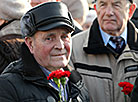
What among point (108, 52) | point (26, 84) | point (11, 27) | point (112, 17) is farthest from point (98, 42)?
point (26, 84)

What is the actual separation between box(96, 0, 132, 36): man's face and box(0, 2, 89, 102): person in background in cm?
105

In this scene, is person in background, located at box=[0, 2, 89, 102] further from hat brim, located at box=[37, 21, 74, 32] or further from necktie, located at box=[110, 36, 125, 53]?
necktie, located at box=[110, 36, 125, 53]

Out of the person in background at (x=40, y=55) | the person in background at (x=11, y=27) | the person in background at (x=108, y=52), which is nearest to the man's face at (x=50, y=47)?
the person in background at (x=40, y=55)

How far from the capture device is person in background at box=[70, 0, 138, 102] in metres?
3.75

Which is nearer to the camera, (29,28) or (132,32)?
(29,28)

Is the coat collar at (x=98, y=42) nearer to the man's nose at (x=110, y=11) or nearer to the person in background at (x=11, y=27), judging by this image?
the man's nose at (x=110, y=11)

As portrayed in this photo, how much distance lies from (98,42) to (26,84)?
1.29 metres

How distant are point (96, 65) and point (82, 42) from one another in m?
0.33

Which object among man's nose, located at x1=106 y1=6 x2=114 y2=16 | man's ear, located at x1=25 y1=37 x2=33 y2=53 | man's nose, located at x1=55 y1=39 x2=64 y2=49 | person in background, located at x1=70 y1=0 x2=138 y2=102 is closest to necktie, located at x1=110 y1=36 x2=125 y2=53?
person in background, located at x1=70 y1=0 x2=138 y2=102

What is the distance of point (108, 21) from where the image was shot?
4039 mm

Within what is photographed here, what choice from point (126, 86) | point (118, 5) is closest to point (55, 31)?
point (126, 86)

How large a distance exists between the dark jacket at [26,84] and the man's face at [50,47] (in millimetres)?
72

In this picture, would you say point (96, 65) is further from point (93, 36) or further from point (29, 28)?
point (29, 28)

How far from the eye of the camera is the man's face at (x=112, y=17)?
4.03 metres
